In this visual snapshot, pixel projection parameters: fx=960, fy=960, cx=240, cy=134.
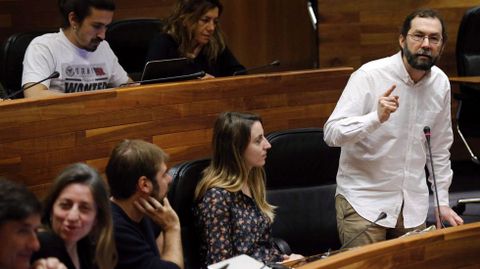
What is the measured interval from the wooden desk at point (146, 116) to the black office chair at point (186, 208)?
0.36 meters

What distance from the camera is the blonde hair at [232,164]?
2.61m

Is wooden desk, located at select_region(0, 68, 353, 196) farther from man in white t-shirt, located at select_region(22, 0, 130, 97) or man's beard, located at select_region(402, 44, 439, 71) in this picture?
man's beard, located at select_region(402, 44, 439, 71)

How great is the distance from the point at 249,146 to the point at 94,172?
728mm

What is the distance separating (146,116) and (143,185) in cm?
77

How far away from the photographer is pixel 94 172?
2010 millimetres

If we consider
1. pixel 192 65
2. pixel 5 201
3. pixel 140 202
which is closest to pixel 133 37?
pixel 192 65

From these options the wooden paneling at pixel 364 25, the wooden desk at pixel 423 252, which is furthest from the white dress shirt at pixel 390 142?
the wooden paneling at pixel 364 25

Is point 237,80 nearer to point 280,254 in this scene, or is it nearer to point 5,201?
point 280,254

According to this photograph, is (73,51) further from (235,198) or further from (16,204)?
(16,204)

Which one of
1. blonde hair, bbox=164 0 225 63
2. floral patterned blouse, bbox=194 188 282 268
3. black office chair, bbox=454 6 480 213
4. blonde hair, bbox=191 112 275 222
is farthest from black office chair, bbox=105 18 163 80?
black office chair, bbox=454 6 480 213

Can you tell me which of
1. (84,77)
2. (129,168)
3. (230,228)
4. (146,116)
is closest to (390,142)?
(230,228)

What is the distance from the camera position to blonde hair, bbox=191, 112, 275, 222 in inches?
103

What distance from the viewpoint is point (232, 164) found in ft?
8.68

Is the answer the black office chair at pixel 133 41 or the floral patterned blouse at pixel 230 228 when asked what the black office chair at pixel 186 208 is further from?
the black office chair at pixel 133 41
